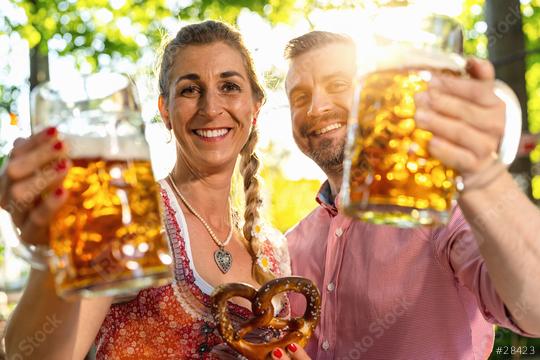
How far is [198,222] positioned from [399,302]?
73 centimetres

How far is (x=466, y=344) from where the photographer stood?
6.57ft

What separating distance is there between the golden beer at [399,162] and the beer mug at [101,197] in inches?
15.4

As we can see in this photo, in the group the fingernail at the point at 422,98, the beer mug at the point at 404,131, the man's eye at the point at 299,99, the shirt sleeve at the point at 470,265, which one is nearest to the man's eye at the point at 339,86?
the man's eye at the point at 299,99

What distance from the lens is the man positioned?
41.1 inches

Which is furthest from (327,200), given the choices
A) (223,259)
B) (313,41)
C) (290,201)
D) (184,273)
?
(290,201)

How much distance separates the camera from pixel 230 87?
7.45 ft

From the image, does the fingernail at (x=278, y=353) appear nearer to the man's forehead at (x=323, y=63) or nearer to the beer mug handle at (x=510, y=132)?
the beer mug handle at (x=510, y=132)

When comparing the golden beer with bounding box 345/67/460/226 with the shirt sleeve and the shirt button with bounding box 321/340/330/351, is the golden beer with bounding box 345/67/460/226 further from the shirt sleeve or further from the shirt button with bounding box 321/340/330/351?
the shirt button with bounding box 321/340/330/351

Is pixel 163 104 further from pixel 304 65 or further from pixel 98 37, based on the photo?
pixel 98 37

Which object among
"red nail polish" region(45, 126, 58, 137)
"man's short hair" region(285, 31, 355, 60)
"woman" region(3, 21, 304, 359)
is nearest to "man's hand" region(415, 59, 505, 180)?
"red nail polish" region(45, 126, 58, 137)

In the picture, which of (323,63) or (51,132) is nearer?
(51,132)

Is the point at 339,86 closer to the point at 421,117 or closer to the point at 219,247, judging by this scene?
the point at 219,247

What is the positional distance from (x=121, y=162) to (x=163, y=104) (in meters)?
1.24

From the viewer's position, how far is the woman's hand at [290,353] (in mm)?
1729
